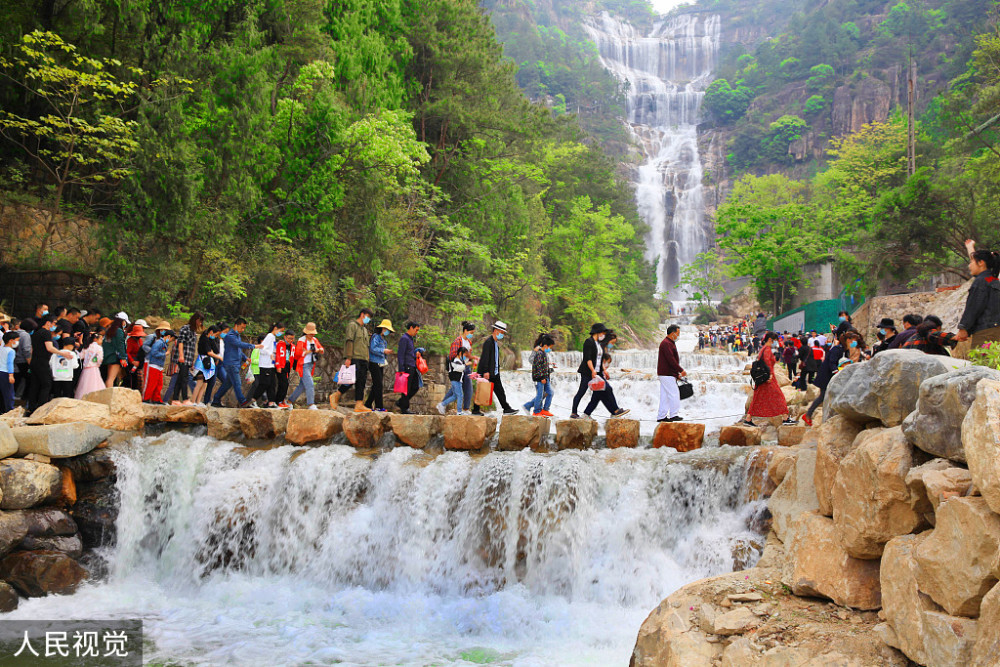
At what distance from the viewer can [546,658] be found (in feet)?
19.0

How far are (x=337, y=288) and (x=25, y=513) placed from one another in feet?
31.6

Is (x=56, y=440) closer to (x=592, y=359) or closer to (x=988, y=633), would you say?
(x=592, y=359)

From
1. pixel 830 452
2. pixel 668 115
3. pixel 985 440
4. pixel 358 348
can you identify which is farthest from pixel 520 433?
pixel 668 115

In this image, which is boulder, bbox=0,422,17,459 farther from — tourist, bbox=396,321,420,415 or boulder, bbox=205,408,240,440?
tourist, bbox=396,321,420,415

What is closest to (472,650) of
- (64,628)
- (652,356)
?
(64,628)

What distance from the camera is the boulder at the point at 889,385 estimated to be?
434 cm

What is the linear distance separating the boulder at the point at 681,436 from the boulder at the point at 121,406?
7.72 meters

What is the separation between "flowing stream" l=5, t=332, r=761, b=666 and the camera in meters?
6.31

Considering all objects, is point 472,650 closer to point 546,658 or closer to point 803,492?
point 546,658

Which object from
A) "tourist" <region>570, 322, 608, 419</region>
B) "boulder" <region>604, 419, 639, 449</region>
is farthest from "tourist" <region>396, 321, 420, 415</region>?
"boulder" <region>604, 419, 639, 449</region>

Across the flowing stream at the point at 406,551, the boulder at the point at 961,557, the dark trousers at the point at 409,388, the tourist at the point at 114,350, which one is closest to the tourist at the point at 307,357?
the dark trousers at the point at 409,388

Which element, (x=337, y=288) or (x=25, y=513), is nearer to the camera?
(x=25, y=513)

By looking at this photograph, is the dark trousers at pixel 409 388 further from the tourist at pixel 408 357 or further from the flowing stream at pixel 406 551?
the flowing stream at pixel 406 551

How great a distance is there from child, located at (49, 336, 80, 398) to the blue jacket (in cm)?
215
